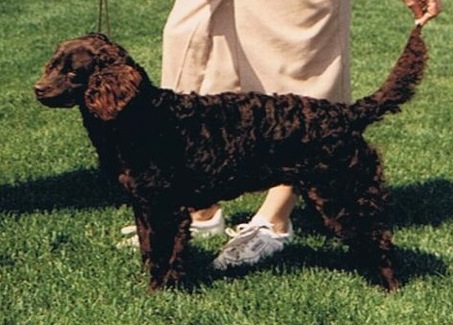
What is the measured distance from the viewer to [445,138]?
295 inches

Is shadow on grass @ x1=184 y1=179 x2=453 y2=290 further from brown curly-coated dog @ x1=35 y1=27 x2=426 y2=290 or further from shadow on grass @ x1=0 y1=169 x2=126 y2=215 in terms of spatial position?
shadow on grass @ x1=0 y1=169 x2=126 y2=215

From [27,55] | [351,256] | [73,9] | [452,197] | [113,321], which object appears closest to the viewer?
[113,321]

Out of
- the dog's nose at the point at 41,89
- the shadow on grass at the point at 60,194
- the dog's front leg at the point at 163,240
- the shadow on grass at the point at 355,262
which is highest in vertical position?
the dog's nose at the point at 41,89

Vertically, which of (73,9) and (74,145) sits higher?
(74,145)

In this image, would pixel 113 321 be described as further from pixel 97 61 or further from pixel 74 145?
pixel 74 145

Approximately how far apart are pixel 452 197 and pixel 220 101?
2284 mm

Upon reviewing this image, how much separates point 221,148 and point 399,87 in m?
0.90

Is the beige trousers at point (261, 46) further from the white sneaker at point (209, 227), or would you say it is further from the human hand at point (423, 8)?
the white sneaker at point (209, 227)

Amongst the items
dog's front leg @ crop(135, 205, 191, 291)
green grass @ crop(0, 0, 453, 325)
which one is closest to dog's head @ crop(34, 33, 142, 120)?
dog's front leg @ crop(135, 205, 191, 291)

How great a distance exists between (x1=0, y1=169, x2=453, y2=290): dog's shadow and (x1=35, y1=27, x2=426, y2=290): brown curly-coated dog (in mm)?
315

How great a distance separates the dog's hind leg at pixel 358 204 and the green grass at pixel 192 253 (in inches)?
5.9

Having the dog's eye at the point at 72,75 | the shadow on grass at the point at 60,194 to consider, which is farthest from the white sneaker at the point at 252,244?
the dog's eye at the point at 72,75

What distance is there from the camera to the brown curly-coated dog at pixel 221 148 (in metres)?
4.20

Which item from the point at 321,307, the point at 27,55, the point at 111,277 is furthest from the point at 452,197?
the point at 27,55
